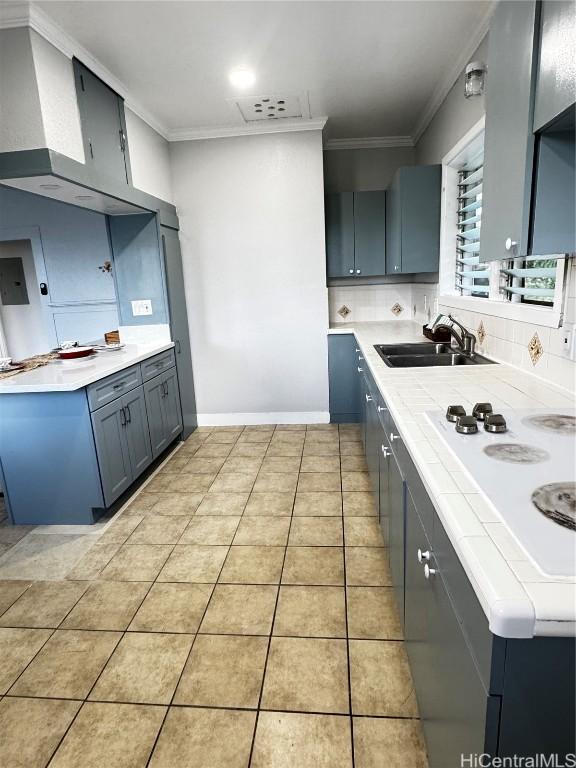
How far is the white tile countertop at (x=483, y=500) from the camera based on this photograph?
642mm

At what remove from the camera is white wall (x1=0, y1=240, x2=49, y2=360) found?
15.2 feet

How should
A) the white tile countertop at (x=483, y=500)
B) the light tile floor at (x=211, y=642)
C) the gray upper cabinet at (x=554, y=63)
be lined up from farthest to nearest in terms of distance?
1. the light tile floor at (x=211, y=642)
2. the gray upper cabinet at (x=554, y=63)
3. the white tile countertop at (x=483, y=500)

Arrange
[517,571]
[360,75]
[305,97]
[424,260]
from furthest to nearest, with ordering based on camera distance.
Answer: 1. [424,260]
2. [305,97]
3. [360,75]
4. [517,571]

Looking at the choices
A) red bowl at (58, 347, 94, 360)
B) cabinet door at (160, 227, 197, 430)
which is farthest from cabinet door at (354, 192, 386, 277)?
red bowl at (58, 347, 94, 360)

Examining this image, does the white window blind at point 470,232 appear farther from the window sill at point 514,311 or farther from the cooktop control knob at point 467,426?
the cooktop control knob at point 467,426

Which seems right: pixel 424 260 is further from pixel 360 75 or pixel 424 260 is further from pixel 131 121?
pixel 131 121

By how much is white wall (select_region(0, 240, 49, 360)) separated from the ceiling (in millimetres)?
2234

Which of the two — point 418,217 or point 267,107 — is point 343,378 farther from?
point 267,107

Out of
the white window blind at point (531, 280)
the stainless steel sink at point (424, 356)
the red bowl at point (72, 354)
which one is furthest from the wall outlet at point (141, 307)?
the white window blind at point (531, 280)

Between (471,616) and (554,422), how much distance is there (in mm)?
826

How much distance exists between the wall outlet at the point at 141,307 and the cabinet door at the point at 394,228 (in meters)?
2.18

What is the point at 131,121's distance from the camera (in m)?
3.26

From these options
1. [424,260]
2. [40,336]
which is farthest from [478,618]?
[40,336]

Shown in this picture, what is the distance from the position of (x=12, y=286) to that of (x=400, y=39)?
4353 mm
